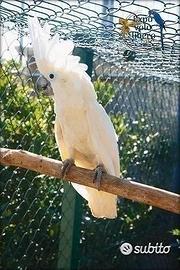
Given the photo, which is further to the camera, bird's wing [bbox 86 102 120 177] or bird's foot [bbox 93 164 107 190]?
bird's wing [bbox 86 102 120 177]

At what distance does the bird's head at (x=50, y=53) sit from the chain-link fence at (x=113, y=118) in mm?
75

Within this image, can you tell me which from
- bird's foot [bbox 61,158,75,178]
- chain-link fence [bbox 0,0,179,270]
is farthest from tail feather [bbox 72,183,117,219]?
chain-link fence [bbox 0,0,179,270]

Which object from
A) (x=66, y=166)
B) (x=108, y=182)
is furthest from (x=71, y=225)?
(x=108, y=182)

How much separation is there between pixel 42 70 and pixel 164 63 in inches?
35.3

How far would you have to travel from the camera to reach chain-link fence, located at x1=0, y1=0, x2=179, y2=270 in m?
1.57

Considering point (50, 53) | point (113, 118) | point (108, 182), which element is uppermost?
point (113, 118)

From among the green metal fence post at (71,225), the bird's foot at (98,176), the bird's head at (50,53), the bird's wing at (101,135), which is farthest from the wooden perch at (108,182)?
the green metal fence post at (71,225)

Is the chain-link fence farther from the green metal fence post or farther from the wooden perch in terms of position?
the wooden perch

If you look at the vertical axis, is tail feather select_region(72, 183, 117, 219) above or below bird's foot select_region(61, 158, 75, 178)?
below

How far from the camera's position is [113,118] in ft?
9.23

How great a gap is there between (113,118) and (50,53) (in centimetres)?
142

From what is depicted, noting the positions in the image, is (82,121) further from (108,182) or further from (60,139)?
(108,182)

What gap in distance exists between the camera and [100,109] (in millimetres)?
1579

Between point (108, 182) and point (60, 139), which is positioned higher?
point (60, 139)
